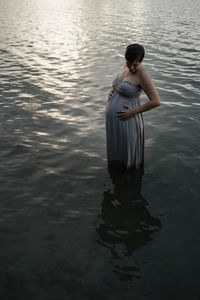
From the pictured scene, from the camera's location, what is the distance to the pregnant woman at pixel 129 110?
4.96 meters

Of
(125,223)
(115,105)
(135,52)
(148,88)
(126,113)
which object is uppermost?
(135,52)

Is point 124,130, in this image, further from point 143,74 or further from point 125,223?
point 125,223

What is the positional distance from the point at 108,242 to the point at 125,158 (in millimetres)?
1776

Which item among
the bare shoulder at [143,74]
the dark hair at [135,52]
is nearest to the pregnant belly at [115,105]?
the bare shoulder at [143,74]

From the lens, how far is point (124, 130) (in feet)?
18.2

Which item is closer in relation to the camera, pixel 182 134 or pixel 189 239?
pixel 189 239

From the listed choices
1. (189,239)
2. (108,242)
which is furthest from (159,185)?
(108,242)

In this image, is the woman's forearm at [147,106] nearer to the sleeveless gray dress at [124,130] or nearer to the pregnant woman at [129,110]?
the pregnant woman at [129,110]

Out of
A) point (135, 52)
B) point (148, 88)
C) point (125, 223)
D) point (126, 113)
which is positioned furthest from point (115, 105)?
point (125, 223)

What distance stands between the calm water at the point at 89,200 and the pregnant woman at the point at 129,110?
0.57 m

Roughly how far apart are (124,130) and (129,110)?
1.41 feet

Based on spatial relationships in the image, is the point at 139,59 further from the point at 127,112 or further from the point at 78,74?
the point at 78,74

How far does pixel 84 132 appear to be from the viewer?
8477 mm

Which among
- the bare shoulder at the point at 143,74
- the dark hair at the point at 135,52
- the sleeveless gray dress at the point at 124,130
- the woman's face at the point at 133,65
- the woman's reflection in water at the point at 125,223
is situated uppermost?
the dark hair at the point at 135,52
